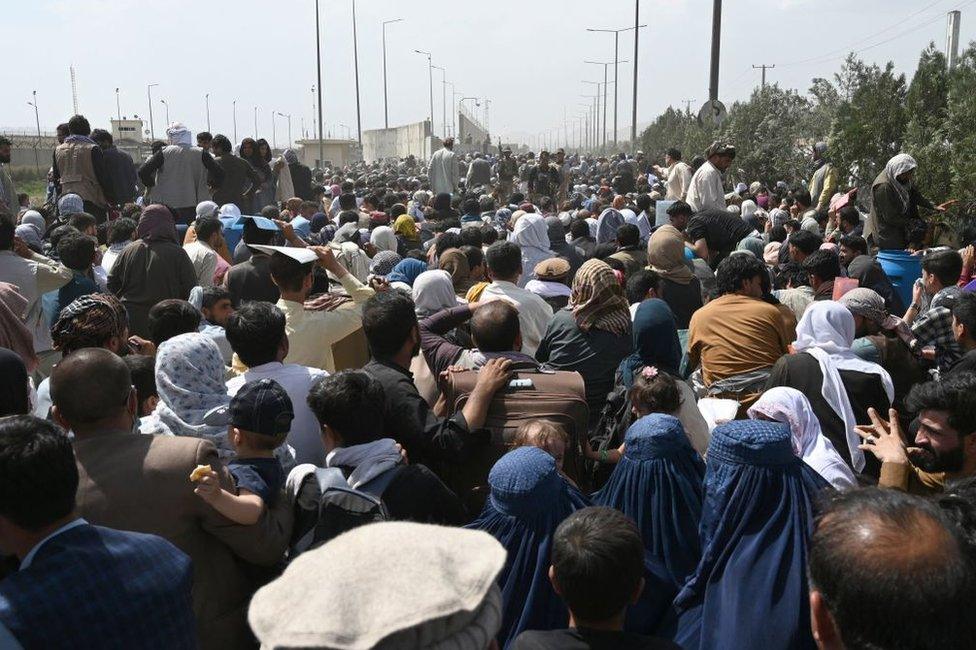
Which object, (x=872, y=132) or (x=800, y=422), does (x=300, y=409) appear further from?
(x=872, y=132)

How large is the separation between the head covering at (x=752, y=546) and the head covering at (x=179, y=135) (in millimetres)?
9725

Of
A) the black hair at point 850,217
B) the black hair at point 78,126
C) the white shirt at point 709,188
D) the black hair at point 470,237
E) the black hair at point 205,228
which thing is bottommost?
the black hair at point 470,237

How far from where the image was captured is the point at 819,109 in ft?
79.4

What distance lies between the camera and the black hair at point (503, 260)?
5.96 meters

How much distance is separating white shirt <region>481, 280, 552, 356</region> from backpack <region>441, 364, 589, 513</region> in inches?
73.5

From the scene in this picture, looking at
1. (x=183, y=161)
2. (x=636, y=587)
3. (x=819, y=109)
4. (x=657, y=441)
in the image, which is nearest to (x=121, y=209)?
(x=183, y=161)

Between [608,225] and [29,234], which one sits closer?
[29,234]

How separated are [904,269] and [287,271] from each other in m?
7.03

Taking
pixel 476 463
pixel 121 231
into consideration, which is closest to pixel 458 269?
pixel 121 231

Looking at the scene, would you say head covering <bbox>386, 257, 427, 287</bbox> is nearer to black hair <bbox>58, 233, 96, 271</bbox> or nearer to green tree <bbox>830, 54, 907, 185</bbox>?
black hair <bbox>58, 233, 96, 271</bbox>

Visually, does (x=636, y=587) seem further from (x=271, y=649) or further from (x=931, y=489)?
(x=931, y=489)

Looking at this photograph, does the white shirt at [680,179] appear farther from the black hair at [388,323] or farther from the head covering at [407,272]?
the black hair at [388,323]

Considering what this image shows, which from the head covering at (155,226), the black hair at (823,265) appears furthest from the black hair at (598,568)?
the head covering at (155,226)

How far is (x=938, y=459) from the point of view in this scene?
3.50 metres
